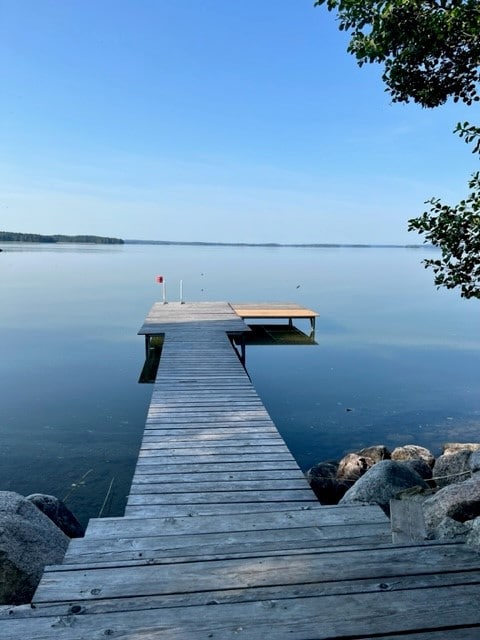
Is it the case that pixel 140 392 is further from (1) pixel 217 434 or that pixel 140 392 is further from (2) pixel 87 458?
(1) pixel 217 434

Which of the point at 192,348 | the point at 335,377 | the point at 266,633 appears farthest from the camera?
the point at 335,377

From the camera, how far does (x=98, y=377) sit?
13.2m

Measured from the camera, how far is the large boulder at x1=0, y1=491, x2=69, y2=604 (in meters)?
3.48

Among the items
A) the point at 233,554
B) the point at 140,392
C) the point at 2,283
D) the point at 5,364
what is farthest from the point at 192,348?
the point at 2,283

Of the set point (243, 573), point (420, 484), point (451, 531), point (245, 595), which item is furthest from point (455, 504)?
point (245, 595)

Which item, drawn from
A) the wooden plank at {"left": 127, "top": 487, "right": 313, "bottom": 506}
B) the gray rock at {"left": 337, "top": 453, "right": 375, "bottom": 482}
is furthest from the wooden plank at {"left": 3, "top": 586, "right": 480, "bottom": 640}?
the gray rock at {"left": 337, "top": 453, "right": 375, "bottom": 482}

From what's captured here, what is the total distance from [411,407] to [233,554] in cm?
998

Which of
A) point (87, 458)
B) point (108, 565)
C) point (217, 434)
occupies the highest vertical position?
point (108, 565)

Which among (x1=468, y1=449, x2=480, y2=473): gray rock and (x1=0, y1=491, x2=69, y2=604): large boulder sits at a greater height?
(x1=0, y1=491, x2=69, y2=604): large boulder

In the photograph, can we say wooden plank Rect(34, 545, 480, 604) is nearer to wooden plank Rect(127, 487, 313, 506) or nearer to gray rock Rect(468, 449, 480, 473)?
wooden plank Rect(127, 487, 313, 506)

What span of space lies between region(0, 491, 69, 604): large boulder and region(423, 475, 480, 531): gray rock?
3063 millimetres

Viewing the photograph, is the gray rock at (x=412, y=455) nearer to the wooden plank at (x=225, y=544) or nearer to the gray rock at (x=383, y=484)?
the gray rock at (x=383, y=484)

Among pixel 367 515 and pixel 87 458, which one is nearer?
pixel 367 515

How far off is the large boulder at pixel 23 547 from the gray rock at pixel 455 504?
3063mm
